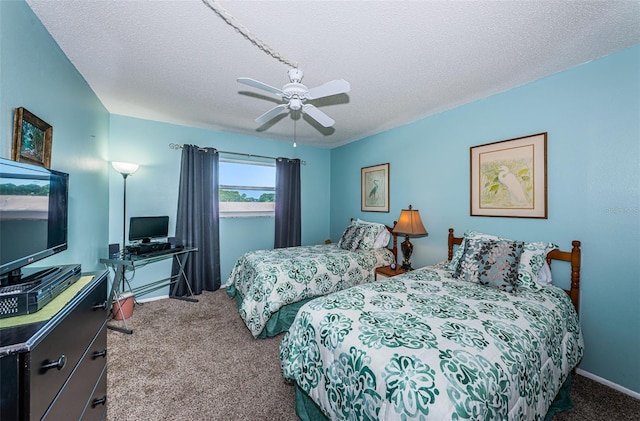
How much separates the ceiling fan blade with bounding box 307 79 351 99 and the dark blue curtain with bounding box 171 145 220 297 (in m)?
2.60

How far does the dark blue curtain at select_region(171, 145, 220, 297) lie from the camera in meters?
3.68

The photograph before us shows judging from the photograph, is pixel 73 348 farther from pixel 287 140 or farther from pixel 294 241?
pixel 287 140

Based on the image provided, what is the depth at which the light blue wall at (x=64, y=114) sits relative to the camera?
1354 mm

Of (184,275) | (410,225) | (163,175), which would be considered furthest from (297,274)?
(163,175)

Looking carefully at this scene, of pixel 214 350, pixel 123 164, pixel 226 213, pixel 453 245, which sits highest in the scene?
pixel 123 164

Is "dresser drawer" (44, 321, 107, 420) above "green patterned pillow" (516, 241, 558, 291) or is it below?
below

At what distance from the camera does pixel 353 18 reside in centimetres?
158

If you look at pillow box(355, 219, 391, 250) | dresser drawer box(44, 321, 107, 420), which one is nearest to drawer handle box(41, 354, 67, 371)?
dresser drawer box(44, 321, 107, 420)

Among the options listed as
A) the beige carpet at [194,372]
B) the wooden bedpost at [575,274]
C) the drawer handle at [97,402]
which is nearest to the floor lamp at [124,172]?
the beige carpet at [194,372]

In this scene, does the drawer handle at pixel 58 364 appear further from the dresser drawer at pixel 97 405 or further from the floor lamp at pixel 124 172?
the floor lamp at pixel 124 172

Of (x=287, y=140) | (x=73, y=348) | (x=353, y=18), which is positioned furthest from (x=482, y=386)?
(x=287, y=140)

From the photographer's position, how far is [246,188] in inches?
169

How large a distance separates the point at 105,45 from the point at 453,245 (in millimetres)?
3690

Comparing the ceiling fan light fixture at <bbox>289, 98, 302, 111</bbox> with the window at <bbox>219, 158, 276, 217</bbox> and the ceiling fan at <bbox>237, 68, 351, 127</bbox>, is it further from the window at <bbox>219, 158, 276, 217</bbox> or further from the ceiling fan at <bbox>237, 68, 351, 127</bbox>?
the window at <bbox>219, 158, 276, 217</bbox>
